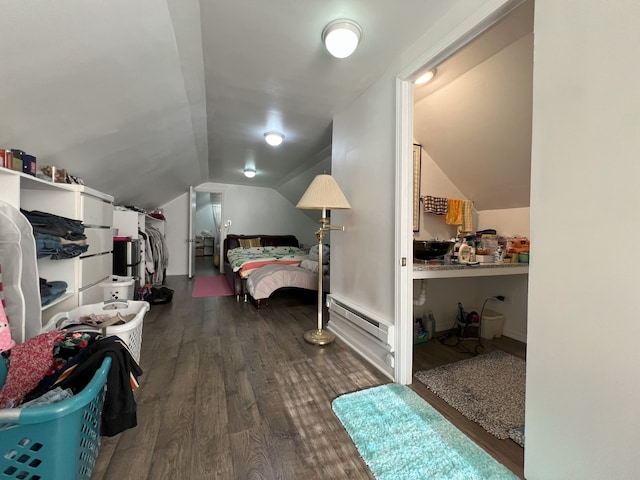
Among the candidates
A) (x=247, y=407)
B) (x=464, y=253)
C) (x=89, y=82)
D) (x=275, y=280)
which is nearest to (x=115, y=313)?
(x=247, y=407)

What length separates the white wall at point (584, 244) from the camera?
761mm

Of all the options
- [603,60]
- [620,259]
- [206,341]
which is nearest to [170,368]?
[206,341]

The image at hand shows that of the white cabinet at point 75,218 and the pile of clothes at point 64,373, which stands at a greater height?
the white cabinet at point 75,218

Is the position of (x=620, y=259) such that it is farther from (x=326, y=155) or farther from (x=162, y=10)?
(x=326, y=155)

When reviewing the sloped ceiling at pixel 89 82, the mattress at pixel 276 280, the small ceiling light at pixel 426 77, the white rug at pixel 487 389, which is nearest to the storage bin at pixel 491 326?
the white rug at pixel 487 389

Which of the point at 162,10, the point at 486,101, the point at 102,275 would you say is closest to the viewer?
the point at 162,10

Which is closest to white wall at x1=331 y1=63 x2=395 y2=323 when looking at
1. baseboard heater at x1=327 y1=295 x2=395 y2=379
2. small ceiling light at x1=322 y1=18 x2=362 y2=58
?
baseboard heater at x1=327 y1=295 x2=395 y2=379

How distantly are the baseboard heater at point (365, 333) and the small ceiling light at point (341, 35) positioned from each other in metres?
1.77

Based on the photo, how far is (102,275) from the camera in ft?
7.48

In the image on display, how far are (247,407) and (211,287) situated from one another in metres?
3.57

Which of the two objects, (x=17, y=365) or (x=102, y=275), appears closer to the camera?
(x=17, y=365)

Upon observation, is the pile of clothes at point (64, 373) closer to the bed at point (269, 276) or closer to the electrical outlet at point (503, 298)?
the bed at point (269, 276)

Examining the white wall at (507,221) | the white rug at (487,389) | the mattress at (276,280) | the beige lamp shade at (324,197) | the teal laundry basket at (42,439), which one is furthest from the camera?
the mattress at (276,280)

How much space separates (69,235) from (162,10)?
4.63ft
